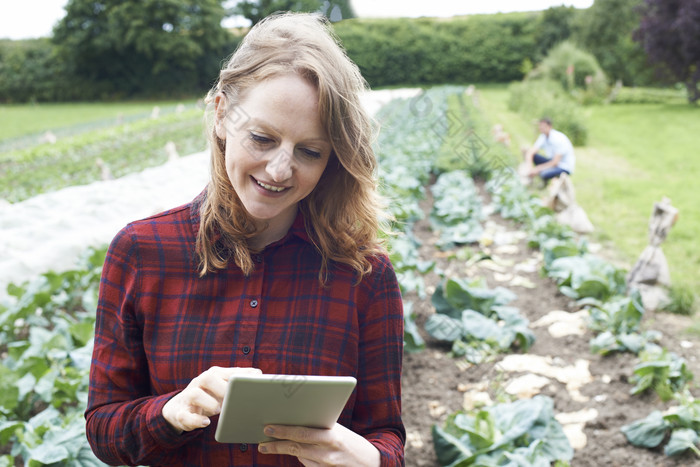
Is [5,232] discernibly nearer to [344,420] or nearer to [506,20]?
[344,420]

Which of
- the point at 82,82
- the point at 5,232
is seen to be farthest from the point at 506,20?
the point at 82,82

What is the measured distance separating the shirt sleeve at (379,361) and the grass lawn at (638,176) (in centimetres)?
469

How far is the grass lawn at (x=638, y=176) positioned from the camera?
6.38 meters

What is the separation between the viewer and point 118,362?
1282mm

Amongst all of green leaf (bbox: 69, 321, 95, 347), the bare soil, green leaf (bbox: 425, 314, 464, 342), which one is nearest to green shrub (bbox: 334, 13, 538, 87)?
green leaf (bbox: 425, 314, 464, 342)

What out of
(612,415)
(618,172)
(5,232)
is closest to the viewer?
(612,415)

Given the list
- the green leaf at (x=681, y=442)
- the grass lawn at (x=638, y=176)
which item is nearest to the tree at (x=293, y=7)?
the green leaf at (x=681, y=442)

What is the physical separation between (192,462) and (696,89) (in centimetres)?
2286

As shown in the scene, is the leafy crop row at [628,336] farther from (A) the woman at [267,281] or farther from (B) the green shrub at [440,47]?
(B) the green shrub at [440,47]

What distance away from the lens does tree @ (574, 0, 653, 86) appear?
2631cm

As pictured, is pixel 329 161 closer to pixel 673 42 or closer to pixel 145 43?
pixel 673 42

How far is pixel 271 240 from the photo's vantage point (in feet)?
4.62

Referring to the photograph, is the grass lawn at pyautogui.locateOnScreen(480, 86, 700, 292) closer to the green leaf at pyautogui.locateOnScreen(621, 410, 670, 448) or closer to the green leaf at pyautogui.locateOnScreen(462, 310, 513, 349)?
the green leaf at pyautogui.locateOnScreen(462, 310, 513, 349)

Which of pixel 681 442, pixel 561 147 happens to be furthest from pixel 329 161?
pixel 561 147
